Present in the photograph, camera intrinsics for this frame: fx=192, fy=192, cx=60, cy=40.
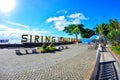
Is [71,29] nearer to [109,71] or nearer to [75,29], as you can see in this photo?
[75,29]

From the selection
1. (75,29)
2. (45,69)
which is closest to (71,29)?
(75,29)

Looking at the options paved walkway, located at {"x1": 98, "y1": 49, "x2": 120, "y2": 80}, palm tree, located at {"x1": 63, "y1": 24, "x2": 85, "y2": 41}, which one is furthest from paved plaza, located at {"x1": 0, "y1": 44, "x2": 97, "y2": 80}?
palm tree, located at {"x1": 63, "y1": 24, "x2": 85, "y2": 41}

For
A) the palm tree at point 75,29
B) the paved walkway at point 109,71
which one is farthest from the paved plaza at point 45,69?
the palm tree at point 75,29

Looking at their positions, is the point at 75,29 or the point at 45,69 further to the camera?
the point at 75,29

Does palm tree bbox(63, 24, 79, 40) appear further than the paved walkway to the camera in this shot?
Yes

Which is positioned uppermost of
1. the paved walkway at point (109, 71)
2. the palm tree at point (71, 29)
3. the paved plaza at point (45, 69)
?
the palm tree at point (71, 29)

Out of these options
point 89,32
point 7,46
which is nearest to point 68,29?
point 89,32

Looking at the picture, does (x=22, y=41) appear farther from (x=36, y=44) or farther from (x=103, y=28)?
(x=103, y=28)

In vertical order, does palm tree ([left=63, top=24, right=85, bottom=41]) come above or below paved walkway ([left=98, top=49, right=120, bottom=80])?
above

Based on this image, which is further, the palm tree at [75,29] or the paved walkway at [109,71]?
the palm tree at [75,29]

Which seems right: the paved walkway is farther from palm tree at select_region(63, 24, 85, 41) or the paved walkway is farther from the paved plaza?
palm tree at select_region(63, 24, 85, 41)

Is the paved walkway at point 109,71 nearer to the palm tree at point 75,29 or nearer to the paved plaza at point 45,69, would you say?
the paved plaza at point 45,69

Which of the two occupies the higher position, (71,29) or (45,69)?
(71,29)

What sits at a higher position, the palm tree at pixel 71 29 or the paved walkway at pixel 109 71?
the palm tree at pixel 71 29
